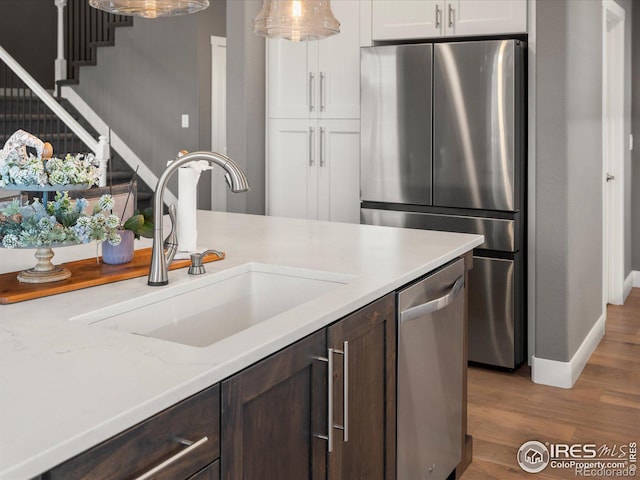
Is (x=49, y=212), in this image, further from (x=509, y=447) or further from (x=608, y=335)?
(x=608, y=335)

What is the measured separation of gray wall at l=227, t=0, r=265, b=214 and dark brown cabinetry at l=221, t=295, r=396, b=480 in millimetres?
2702

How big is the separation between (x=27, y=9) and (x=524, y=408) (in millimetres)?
7198

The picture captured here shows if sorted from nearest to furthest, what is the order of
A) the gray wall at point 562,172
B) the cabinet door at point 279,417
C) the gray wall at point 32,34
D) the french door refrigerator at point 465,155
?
the cabinet door at point 279,417
the gray wall at point 562,172
the french door refrigerator at point 465,155
the gray wall at point 32,34

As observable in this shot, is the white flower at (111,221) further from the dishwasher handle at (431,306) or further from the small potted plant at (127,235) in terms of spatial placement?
the dishwasher handle at (431,306)

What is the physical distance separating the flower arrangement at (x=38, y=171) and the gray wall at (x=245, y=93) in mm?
2747

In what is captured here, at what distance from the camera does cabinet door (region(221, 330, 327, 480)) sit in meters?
1.38

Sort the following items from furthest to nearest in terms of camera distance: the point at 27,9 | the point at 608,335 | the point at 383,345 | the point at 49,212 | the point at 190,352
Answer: the point at 27,9 → the point at 608,335 → the point at 383,345 → the point at 49,212 → the point at 190,352

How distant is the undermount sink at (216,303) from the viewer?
1782 mm

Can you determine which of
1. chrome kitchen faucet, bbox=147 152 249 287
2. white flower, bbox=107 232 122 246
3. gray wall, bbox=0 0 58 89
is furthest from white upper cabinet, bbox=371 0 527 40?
gray wall, bbox=0 0 58 89

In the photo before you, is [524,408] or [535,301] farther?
[535,301]

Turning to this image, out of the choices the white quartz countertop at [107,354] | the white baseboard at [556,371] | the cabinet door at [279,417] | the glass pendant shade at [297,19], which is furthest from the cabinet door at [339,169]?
the cabinet door at [279,417]

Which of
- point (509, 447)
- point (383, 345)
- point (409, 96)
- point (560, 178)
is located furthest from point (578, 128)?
point (383, 345)

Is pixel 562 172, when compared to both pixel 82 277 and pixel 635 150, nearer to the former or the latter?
pixel 82 277

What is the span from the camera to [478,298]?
13.0ft
